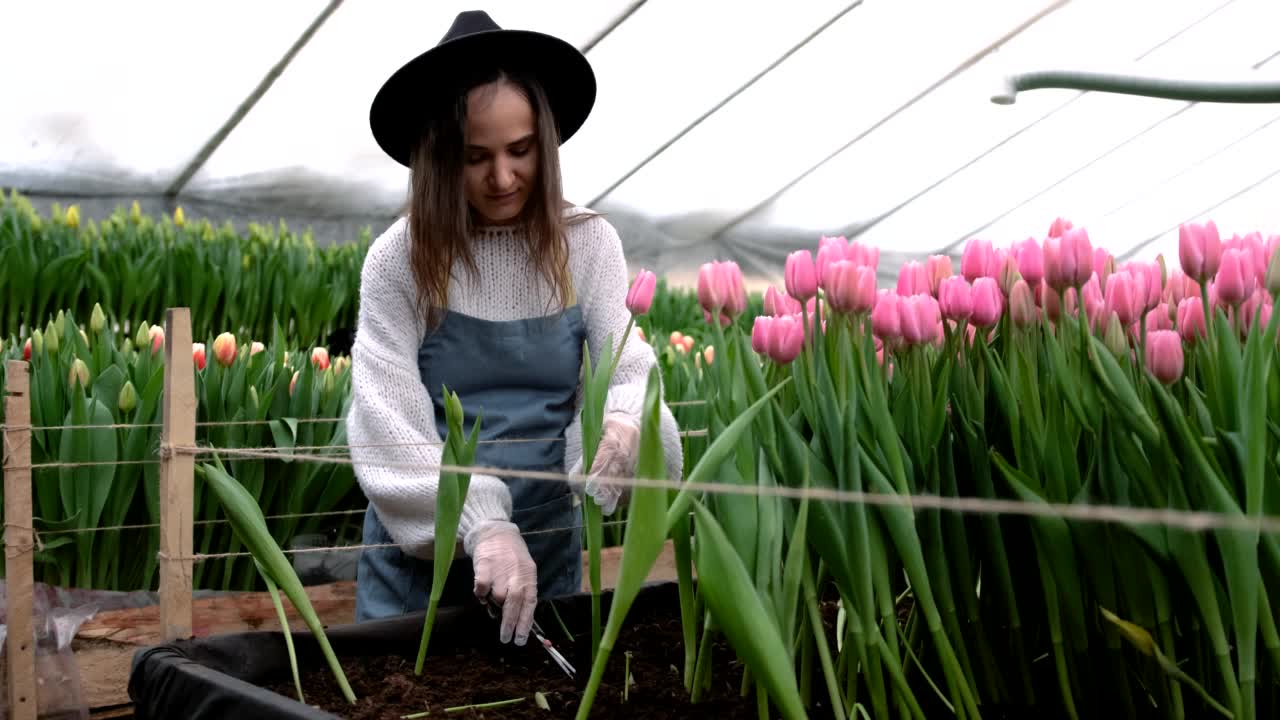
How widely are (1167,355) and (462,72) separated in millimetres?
849

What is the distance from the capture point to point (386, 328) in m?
1.49

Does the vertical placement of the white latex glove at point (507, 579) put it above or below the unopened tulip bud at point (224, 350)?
below

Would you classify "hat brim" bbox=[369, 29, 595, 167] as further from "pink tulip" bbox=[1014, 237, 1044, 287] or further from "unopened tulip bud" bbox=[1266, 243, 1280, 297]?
"unopened tulip bud" bbox=[1266, 243, 1280, 297]

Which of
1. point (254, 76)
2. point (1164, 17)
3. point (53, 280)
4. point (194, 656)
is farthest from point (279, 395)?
point (1164, 17)

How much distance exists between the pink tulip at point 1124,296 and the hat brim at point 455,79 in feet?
2.26

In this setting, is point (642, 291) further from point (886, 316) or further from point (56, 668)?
point (56, 668)

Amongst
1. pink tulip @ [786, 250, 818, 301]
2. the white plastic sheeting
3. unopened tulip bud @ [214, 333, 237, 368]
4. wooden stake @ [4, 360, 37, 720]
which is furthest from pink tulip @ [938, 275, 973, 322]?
the white plastic sheeting

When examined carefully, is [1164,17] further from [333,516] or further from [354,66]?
[333,516]

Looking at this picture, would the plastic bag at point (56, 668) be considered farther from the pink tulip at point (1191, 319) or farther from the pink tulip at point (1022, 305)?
the pink tulip at point (1191, 319)

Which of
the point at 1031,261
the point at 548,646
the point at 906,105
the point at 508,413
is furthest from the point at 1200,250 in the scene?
the point at 906,105

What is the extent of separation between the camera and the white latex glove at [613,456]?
50.4 inches

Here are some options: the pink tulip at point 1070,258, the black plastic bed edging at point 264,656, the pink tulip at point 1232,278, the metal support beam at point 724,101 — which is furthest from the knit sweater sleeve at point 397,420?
the metal support beam at point 724,101

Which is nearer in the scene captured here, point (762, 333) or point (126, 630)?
point (762, 333)

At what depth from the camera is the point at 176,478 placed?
124 cm
